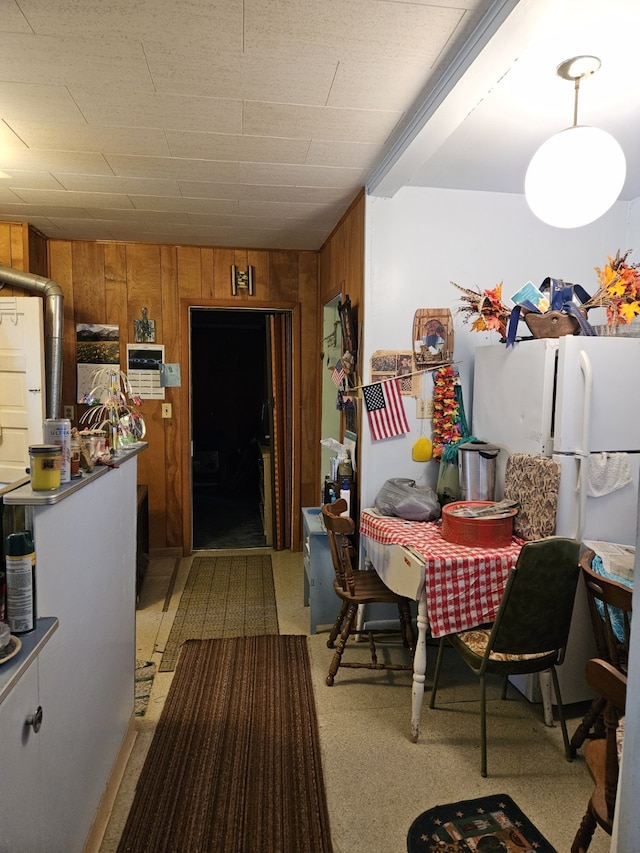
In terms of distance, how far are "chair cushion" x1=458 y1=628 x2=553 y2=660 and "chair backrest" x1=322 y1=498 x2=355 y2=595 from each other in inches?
23.0

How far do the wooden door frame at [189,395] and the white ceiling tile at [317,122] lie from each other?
1992 millimetres

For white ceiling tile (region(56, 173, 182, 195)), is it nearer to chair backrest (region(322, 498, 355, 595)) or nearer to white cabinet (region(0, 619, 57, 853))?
chair backrest (region(322, 498, 355, 595))

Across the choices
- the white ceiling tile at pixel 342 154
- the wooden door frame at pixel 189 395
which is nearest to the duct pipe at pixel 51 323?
the wooden door frame at pixel 189 395

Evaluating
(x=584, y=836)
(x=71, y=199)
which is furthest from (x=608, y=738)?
(x=71, y=199)

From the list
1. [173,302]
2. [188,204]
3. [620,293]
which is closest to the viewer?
[620,293]

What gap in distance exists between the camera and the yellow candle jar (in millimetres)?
→ 1279

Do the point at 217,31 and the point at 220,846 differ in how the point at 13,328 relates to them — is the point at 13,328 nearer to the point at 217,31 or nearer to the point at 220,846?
the point at 217,31

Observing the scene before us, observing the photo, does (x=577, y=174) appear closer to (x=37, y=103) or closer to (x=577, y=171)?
(x=577, y=171)

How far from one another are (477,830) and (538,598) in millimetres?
788

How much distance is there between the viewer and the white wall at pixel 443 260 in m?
2.96

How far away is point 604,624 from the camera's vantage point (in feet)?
6.24

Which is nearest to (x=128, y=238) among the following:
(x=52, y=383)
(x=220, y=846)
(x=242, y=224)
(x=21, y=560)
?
(x=242, y=224)

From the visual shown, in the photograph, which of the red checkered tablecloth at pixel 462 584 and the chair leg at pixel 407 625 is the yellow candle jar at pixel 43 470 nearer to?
the red checkered tablecloth at pixel 462 584

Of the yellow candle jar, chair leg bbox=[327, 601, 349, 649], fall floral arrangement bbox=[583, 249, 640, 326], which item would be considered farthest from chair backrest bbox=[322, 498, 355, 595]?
fall floral arrangement bbox=[583, 249, 640, 326]
